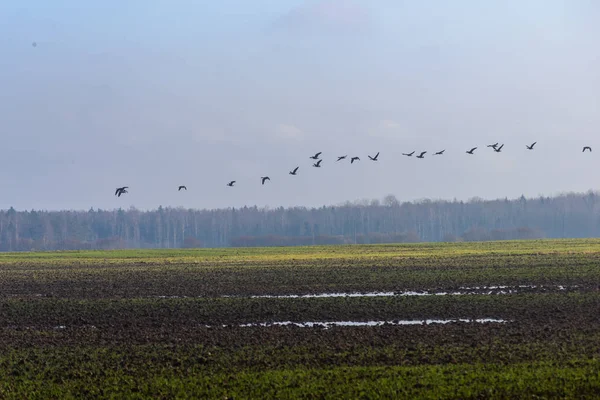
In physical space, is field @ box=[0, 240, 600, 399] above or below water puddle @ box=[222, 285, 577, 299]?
below

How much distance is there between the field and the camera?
748 inches

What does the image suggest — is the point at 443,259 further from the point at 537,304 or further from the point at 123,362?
the point at 123,362

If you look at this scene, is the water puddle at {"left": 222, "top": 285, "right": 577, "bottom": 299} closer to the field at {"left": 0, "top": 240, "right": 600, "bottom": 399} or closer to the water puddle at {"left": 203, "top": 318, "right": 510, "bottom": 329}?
the field at {"left": 0, "top": 240, "right": 600, "bottom": 399}

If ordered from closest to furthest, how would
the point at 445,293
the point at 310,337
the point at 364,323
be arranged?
the point at 310,337 < the point at 364,323 < the point at 445,293

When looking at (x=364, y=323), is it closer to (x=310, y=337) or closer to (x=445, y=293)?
(x=310, y=337)

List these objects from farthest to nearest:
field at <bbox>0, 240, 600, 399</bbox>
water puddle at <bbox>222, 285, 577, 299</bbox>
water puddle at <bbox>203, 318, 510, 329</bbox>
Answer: water puddle at <bbox>222, 285, 577, 299</bbox> < water puddle at <bbox>203, 318, 510, 329</bbox> < field at <bbox>0, 240, 600, 399</bbox>

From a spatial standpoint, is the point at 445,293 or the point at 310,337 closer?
the point at 310,337

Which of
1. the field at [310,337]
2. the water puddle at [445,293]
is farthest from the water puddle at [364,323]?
the water puddle at [445,293]

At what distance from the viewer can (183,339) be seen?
26.2 metres

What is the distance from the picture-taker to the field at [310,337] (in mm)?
19000

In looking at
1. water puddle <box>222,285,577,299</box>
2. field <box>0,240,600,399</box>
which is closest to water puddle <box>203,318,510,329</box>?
field <box>0,240,600,399</box>

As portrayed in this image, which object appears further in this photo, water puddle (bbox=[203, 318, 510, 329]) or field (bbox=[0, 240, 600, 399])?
water puddle (bbox=[203, 318, 510, 329])

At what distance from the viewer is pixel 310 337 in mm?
25766

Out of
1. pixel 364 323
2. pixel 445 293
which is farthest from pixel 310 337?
pixel 445 293
